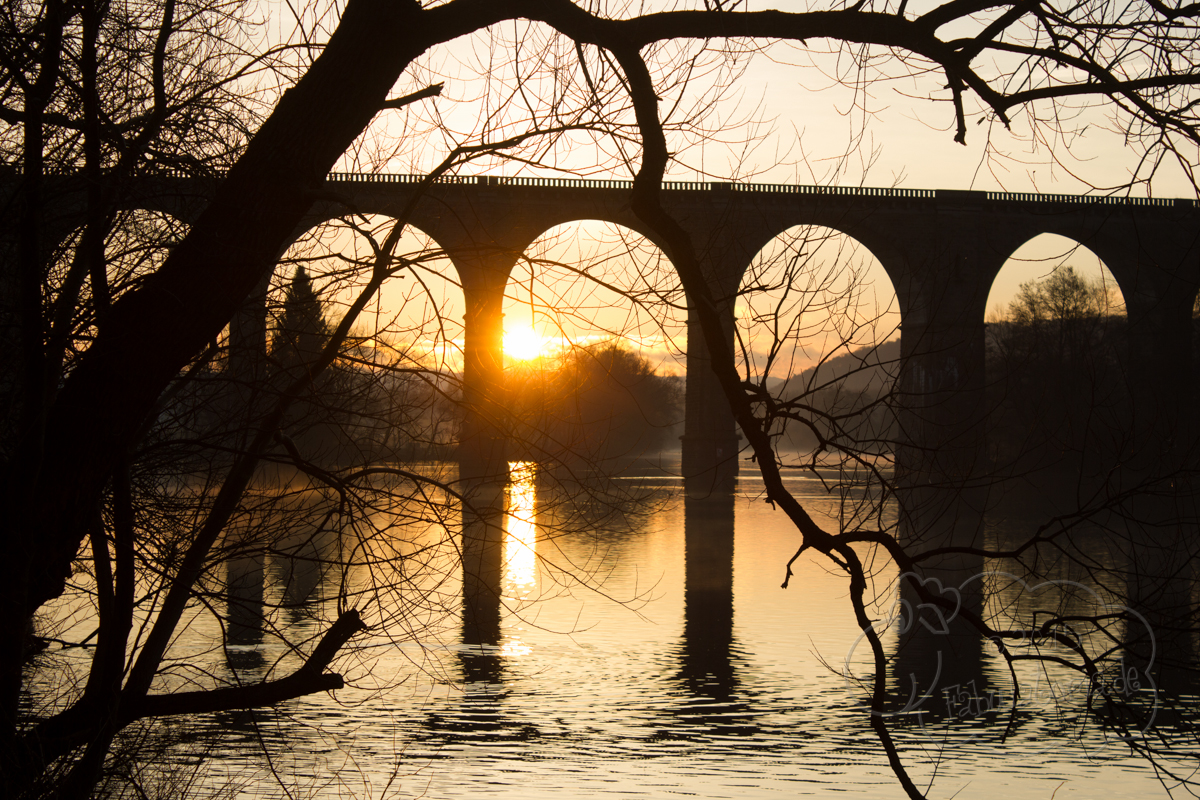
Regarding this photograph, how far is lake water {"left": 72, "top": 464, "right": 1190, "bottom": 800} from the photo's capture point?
6.46 meters

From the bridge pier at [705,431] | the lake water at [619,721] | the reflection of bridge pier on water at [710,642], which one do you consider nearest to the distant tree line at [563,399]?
the lake water at [619,721]

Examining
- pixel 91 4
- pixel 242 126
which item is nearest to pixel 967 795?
pixel 242 126

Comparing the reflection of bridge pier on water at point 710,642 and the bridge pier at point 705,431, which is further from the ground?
the bridge pier at point 705,431

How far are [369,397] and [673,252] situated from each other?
5.02ft

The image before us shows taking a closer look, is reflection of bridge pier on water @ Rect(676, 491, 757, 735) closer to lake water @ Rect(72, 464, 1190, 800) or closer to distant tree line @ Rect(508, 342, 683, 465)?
lake water @ Rect(72, 464, 1190, 800)

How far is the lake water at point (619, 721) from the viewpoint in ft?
21.2

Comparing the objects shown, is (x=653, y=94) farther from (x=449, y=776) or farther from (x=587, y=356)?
(x=449, y=776)

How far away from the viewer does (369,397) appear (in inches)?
147

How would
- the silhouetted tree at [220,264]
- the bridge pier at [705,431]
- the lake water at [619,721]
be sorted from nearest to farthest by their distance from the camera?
the silhouetted tree at [220,264]
the lake water at [619,721]
the bridge pier at [705,431]

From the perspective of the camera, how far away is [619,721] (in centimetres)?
787

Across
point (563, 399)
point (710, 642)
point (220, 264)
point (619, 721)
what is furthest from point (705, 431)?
point (220, 264)

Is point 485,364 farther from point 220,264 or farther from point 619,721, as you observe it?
point 619,721

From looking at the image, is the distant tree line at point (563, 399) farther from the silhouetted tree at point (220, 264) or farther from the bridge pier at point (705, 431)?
the bridge pier at point (705, 431)

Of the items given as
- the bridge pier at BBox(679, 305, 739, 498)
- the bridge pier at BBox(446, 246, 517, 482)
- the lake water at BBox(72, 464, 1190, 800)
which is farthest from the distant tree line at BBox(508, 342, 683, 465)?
the bridge pier at BBox(679, 305, 739, 498)
